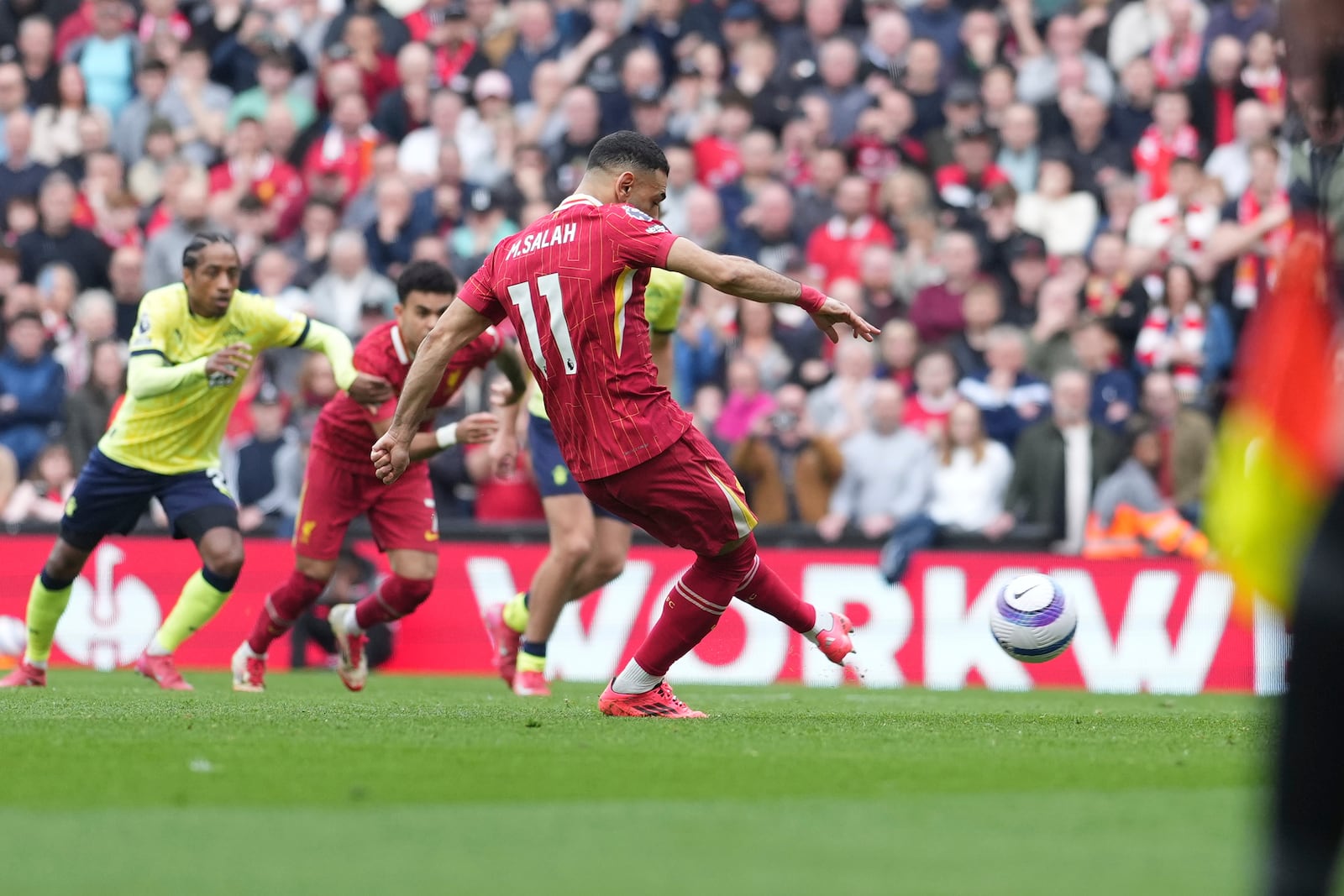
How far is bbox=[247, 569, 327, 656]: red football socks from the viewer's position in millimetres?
11570

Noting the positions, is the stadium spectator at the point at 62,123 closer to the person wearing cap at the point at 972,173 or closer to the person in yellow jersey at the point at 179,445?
the person wearing cap at the point at 972,173

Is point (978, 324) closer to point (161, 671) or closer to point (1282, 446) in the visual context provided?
point (161, 671)

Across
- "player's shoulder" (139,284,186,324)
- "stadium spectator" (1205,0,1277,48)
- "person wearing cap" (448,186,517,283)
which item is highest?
"stadium spectator" (1205,0,1277,48)

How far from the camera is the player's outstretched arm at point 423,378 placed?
28.5ft

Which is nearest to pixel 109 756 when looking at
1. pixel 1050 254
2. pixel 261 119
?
pixel 1050 254

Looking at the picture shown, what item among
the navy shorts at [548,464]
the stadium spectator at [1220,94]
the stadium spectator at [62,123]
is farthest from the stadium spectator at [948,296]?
the stadium spectator at [62,123]

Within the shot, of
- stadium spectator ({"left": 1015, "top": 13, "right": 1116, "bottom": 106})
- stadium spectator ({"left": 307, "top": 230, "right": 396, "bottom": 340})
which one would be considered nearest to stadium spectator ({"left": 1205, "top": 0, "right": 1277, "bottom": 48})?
stadium spectator ({"left": 1015, "top": 13, "right": 1116, "bottom": 106})

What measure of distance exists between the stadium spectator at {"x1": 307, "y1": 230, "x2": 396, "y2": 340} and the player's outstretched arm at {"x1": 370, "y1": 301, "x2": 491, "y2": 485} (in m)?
8.88

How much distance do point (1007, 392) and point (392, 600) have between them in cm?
641

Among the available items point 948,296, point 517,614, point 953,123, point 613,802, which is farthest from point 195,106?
point 613,802

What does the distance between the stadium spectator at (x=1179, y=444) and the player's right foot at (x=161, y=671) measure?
7650mm

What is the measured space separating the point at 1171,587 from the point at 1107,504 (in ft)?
2.85

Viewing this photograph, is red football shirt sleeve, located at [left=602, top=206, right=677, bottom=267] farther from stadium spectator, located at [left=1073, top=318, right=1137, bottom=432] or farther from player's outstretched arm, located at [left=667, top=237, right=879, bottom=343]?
stadium spectator, located at [left=1073, top=318, right=1137, bottom=432]

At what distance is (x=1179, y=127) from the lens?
1716 cm
